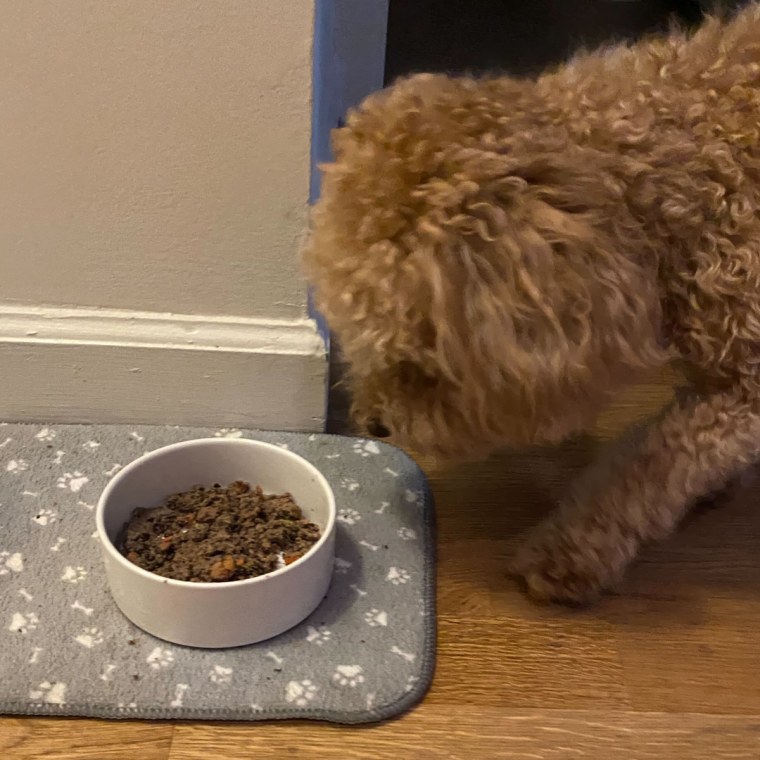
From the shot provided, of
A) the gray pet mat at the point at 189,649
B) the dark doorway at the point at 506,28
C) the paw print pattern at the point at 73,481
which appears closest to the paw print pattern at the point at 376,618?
the gray pet mat at the point at 189,649

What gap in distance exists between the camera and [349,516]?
1.12 m

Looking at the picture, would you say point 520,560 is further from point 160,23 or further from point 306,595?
point 160,23

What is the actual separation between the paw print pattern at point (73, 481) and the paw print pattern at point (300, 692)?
43cm

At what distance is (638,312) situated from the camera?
2.75ft

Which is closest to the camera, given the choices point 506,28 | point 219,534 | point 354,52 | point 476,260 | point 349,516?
point 476,260

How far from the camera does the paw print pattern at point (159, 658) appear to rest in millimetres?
899

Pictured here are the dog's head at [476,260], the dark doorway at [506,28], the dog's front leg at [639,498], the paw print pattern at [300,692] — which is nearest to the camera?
the dog's head at [476,260]

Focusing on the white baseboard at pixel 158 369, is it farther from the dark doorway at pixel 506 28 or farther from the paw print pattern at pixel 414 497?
the dark doorway at pixel 506 28

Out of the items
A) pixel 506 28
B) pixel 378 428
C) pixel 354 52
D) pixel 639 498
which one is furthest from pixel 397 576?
pixel 506 28

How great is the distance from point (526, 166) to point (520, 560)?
1.63ft

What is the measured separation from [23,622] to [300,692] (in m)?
0.32

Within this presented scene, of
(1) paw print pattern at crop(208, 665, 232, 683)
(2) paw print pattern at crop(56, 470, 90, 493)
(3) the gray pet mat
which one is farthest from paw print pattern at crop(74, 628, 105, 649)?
(2) paw print pattern at crop(56, 470, 90, 493)

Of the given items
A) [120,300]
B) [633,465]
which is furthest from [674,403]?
[120,300]

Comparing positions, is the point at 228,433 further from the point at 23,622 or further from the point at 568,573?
the point at 568,573
